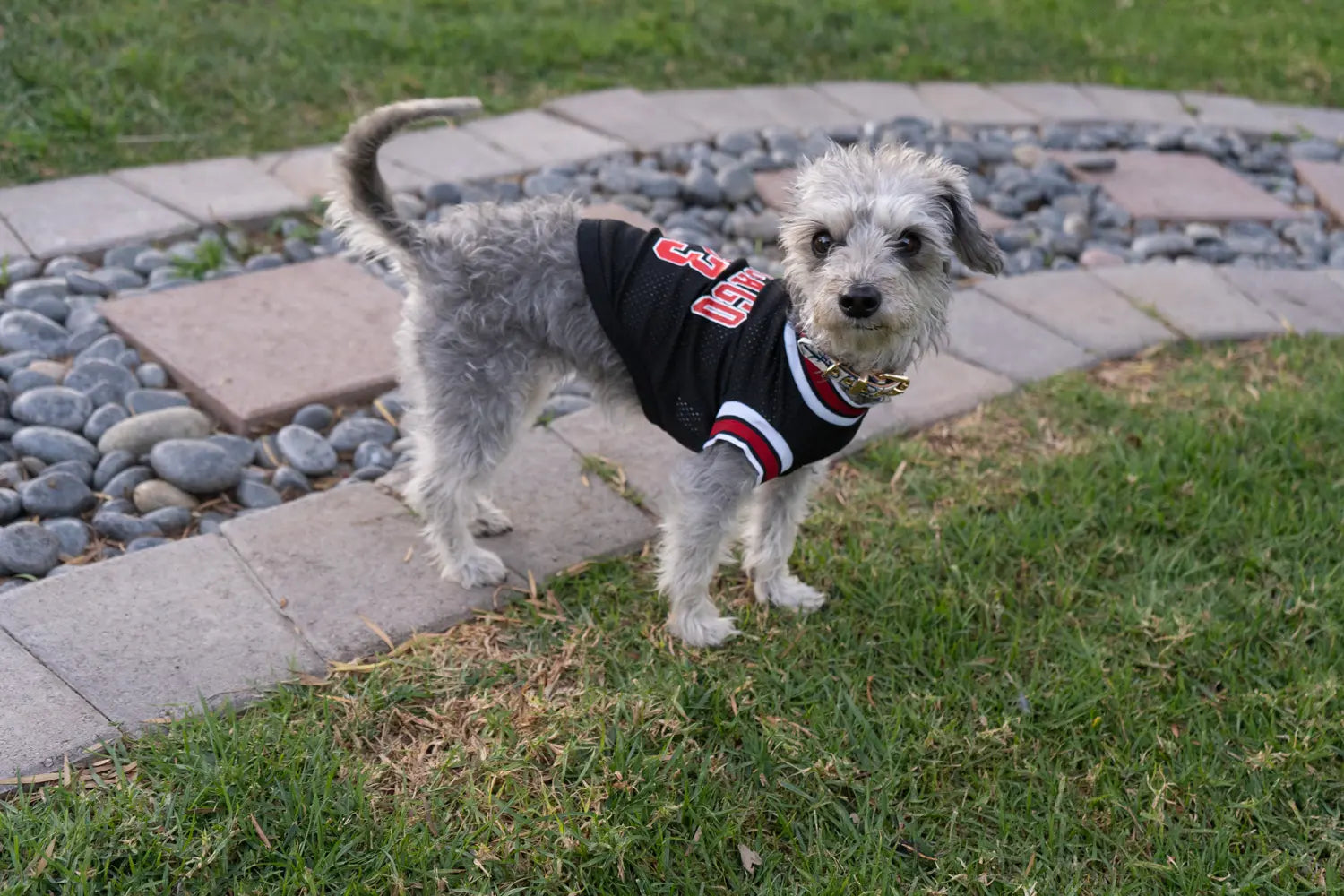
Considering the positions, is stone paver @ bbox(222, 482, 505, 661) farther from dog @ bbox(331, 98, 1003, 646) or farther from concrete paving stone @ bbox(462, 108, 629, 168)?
concrete paving stone @ bbox(462, 108, 629, 168)

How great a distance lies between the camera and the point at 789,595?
11.9 ft

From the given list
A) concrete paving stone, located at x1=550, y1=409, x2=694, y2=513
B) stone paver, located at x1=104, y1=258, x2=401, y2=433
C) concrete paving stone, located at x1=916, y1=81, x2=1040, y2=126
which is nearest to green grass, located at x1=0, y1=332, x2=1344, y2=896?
concrete paving stone, located at x1=550, y1=409, x2=694, y2=513

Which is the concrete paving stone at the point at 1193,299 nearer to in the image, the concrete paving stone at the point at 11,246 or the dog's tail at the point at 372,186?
the dog's tail at the point at 372,186

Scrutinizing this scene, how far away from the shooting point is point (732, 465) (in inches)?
126

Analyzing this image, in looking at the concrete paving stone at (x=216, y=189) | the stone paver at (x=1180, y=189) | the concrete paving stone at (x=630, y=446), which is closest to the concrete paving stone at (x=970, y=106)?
the stone paver at (x=1180, y=189)

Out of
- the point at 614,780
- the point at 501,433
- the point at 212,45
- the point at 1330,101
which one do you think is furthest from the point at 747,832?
the point at 1330,101

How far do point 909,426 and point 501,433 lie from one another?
6.10 feet

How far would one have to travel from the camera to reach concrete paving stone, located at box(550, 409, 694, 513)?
409 cm

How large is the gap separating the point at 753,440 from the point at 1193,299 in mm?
3597

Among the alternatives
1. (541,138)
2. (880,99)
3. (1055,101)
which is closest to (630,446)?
(541,138)

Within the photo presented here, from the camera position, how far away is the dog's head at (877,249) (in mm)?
2859

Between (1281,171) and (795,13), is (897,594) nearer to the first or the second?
(1281,171)

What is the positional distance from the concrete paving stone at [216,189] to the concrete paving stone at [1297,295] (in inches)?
194

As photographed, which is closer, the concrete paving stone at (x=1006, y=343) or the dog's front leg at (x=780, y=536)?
the dog's front leg at (x=780, y=536)
